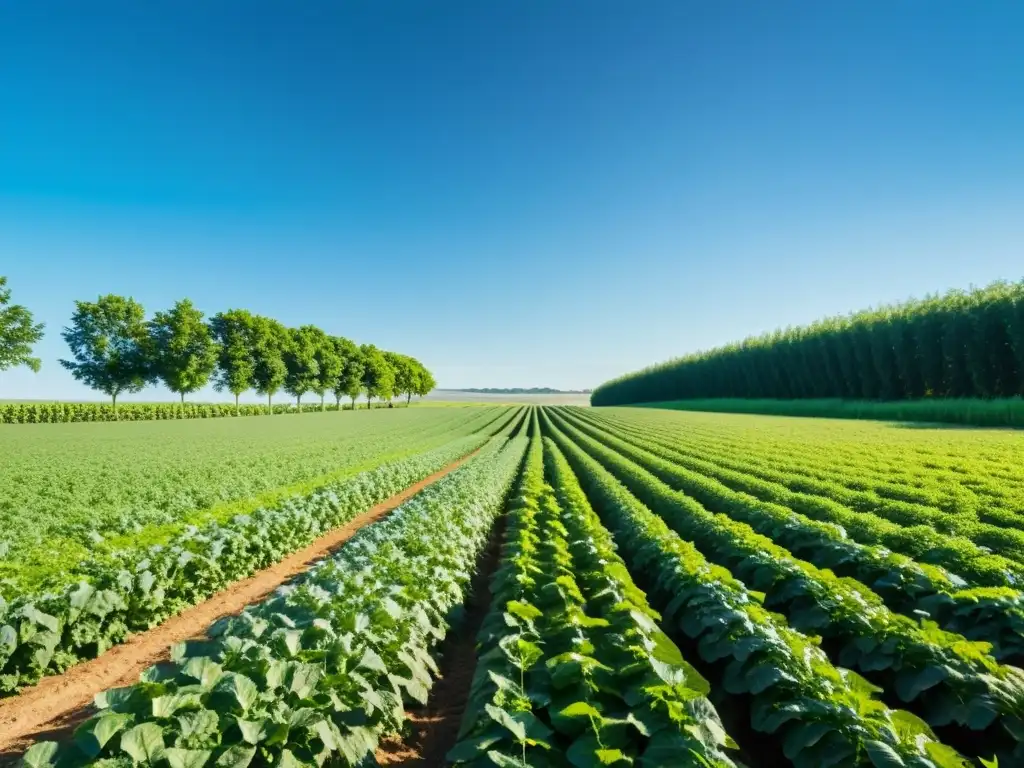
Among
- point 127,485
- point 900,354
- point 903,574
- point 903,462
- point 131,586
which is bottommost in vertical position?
point 903,462

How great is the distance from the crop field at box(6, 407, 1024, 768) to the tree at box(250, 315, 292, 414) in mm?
60448

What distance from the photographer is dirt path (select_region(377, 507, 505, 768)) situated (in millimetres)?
4809

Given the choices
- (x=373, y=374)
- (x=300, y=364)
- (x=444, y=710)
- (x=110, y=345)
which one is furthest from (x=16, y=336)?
(x=444, y=710)

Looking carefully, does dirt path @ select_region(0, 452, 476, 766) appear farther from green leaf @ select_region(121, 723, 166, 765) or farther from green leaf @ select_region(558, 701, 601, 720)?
green leaf @ select_region(558, 701, 601, 720)

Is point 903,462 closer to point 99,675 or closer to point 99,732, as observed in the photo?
point 99,732

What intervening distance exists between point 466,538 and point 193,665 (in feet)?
20.5

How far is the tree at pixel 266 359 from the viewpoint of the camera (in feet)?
230

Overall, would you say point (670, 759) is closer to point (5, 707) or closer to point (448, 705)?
point (448, 705)

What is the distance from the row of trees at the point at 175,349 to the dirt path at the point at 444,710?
65.5 metres

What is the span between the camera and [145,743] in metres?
2.84

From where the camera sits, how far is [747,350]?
68875 mm

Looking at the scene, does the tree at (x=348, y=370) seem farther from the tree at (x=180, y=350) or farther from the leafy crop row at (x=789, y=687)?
the leafy crop row at (x=789, y=687)

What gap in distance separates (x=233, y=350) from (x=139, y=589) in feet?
222

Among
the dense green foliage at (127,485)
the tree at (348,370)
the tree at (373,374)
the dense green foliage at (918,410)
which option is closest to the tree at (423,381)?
the tree at (373,374)
